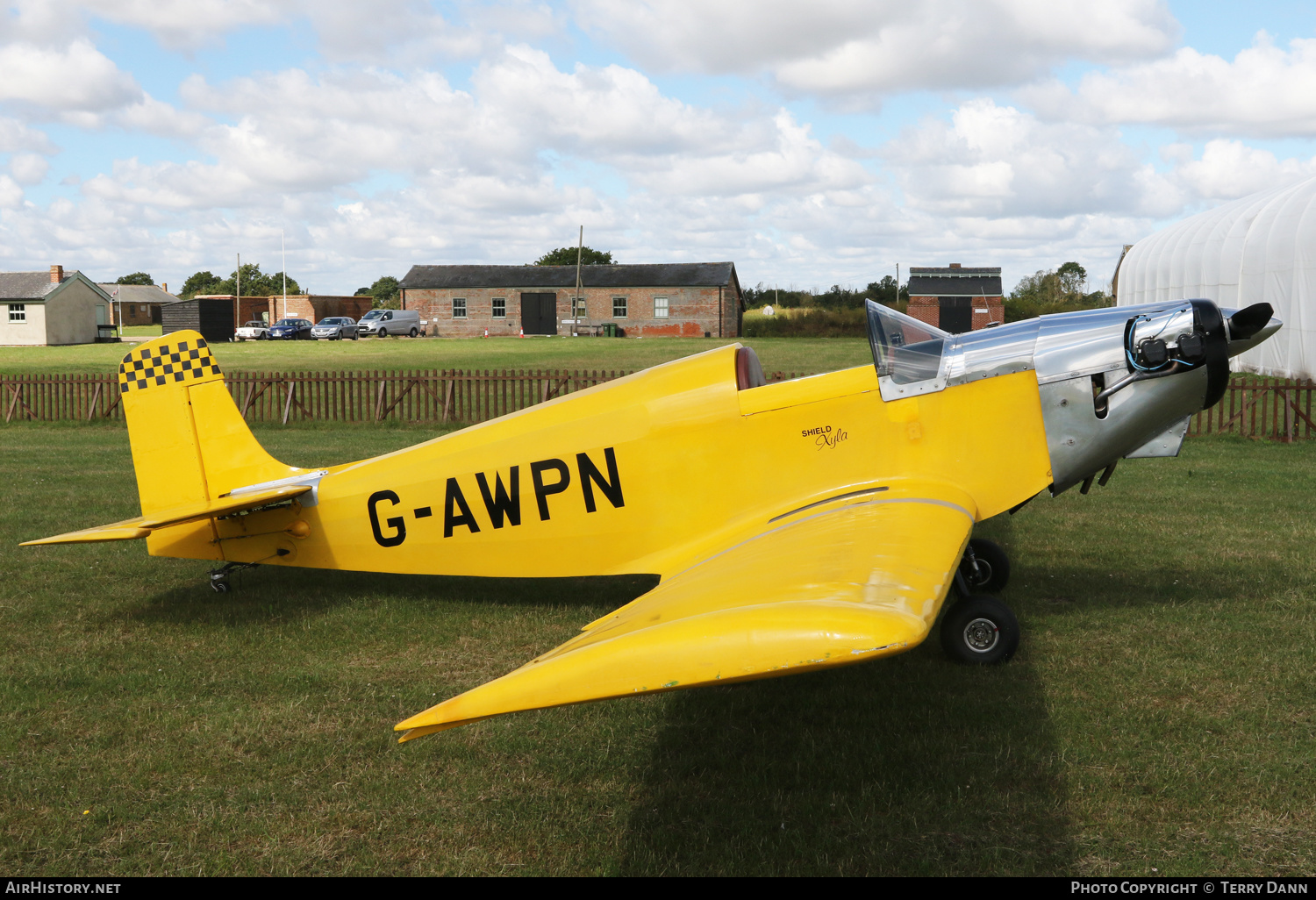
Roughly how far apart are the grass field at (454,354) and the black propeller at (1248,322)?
21.6m

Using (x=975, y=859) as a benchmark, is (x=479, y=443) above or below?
above

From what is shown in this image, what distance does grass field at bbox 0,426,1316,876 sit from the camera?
4.03m

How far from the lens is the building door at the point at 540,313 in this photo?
63781 millimetres

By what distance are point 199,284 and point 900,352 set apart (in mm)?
134109

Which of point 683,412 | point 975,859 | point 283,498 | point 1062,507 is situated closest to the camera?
point 975,859

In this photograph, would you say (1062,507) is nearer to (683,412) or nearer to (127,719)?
(683,412)

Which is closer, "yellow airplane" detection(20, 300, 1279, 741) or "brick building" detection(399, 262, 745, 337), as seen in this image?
"yellow airplane" detection(20, 300, 1279, 741)

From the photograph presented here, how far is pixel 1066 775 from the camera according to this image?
456 centimetres

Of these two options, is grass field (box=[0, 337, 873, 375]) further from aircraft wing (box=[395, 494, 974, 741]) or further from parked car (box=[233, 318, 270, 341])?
aircraft wing (box=[395, 494, 974, 741])

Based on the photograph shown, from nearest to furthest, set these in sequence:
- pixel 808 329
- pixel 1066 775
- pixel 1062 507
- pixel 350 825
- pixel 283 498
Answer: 1. pixel 350 825
2. pixel 1066 775
3. pixel 283 498
4. pixel 1062 507
5. pixel 808 329

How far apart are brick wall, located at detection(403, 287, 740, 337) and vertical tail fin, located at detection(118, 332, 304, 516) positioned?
53796mm

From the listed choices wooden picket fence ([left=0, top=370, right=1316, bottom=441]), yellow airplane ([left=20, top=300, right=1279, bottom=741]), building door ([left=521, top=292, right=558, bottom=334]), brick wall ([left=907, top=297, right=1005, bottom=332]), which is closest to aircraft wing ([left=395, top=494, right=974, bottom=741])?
yellow airplane ([left=20, top=300, right=1279, bottom=741])

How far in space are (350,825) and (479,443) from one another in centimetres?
315

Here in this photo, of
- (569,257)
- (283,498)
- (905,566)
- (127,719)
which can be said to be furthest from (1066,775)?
(569,257)
